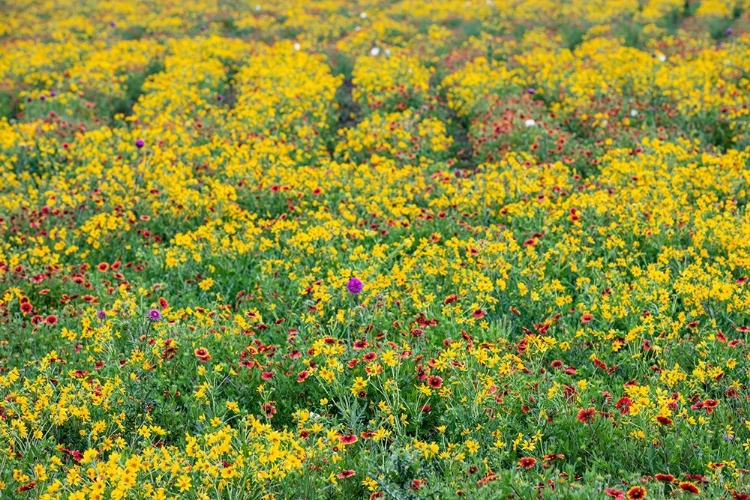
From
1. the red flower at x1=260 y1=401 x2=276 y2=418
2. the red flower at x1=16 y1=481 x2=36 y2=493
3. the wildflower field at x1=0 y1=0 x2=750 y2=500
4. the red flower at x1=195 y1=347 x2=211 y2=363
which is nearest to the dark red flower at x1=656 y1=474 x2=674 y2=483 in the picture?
the wildflower field at x1=0 y1=0 x2=750 y2=500

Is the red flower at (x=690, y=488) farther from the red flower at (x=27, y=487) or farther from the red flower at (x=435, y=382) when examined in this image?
the red flower at (x=27, y=487)

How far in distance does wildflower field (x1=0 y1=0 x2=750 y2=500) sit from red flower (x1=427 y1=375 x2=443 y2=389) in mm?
14

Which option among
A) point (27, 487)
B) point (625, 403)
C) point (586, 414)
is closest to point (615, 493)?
point (586, 414)

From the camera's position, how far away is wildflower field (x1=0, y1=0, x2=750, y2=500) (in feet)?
12.0

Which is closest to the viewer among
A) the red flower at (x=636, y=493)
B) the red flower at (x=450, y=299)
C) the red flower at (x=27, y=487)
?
the red flower at (x=636, y=493)

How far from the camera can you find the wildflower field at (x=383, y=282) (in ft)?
12.0

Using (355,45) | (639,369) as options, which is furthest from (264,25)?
(639,369)

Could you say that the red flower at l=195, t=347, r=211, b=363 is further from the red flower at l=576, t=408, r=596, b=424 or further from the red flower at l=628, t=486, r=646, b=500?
the red flower at l=628, t=486, r=646, b=500

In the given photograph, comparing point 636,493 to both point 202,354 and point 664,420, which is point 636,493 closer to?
point 664,420

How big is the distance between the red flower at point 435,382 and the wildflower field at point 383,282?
1 centimetres

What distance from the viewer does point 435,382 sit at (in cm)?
409

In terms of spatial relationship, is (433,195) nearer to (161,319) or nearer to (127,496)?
(161,319)

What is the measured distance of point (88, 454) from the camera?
11.1ft

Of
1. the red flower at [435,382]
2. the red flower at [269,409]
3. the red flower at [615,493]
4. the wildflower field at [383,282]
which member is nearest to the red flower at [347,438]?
the wildflower field at [383,282]
